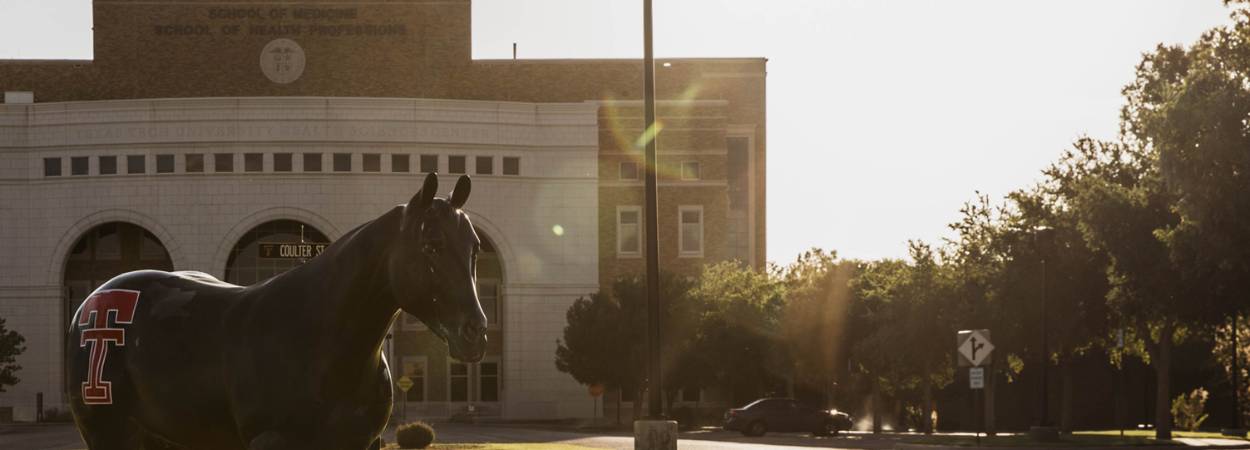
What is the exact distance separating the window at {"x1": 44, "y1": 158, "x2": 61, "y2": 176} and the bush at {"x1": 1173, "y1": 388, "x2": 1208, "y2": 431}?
5181cm

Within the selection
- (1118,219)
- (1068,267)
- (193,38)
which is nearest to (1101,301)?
(1068,267)

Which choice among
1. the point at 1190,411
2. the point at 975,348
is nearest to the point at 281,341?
the point at 975,348

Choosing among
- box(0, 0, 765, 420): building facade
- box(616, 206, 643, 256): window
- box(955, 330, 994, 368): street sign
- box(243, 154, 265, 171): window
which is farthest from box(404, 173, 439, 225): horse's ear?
box(616, 206, 643, 256): window

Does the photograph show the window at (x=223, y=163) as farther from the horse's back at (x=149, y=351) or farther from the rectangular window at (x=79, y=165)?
the horse's back at (x=149, y=351)

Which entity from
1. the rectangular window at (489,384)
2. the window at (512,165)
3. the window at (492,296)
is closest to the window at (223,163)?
the window at (512,165)

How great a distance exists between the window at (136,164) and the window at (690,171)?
27329 mm

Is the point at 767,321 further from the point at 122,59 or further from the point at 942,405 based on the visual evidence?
the point at 122,59

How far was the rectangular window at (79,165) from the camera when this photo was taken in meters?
81.8

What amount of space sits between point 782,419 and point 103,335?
54820 millimetres

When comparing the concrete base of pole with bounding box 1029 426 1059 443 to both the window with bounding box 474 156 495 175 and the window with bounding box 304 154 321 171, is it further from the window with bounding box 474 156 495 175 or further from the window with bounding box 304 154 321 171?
the window with bounding box 304 154 321 171

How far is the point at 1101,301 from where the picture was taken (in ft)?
175

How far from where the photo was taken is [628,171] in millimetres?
89125

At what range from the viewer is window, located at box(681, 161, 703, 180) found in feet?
296

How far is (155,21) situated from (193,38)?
2.31 metres
